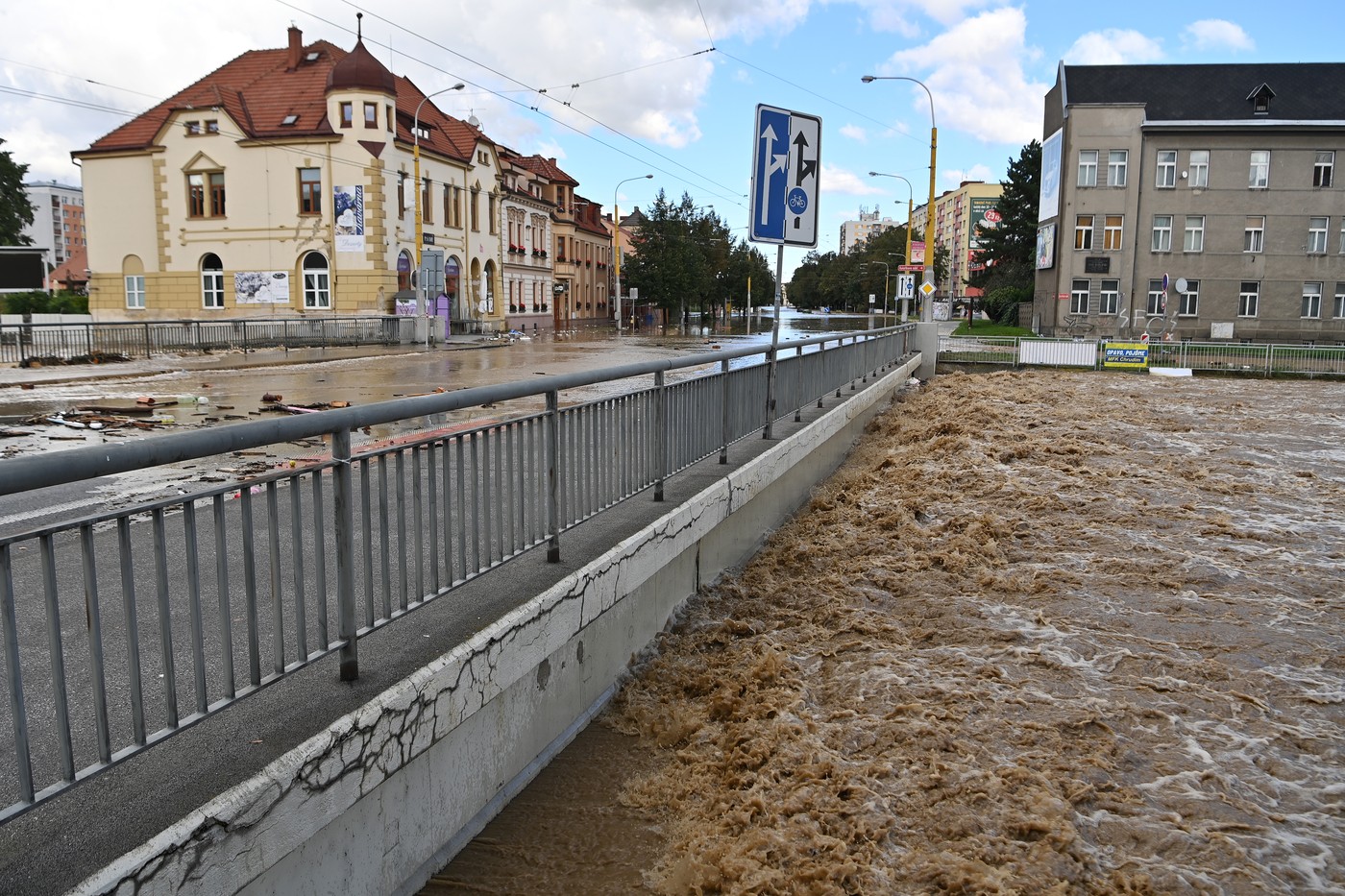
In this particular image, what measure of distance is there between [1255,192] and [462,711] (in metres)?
58.1

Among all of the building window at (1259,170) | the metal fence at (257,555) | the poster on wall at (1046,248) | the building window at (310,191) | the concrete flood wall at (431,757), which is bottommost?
the concrete flood wall at (431,757)

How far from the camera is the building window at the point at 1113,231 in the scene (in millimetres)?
52281

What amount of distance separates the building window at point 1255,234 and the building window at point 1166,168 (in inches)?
168

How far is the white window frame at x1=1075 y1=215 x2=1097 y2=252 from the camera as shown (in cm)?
5247

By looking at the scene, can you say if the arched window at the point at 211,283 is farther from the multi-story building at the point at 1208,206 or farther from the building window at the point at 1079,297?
the building window at the point at 1079,297

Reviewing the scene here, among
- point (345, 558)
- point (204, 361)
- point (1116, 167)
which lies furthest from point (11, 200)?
point (345, 558)

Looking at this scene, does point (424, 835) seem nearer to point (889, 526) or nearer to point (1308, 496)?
point (889, 526)

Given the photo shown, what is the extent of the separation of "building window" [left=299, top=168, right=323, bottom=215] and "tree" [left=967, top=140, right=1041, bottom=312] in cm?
4731

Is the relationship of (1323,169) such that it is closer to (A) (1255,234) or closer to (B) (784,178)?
(A) (1255,234)

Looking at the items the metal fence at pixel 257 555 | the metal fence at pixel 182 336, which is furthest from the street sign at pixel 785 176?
the metal fence at pixel 182 336

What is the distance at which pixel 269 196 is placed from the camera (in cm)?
4409

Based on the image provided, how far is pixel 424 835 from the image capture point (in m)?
3.93

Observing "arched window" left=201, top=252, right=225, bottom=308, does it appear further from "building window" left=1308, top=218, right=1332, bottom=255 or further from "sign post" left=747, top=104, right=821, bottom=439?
"building window" left=1308, top=218, right=1332, bottom=255

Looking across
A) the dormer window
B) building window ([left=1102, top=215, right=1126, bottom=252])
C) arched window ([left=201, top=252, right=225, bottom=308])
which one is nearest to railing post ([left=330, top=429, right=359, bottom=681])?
arched window ([left=201, top=252, right=225, bottom=308])
